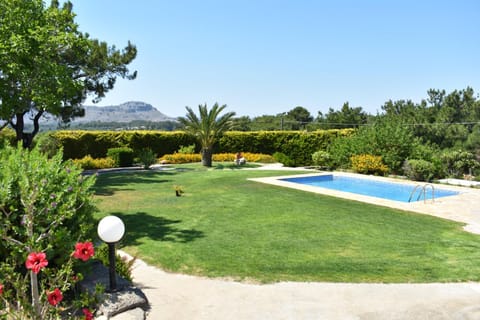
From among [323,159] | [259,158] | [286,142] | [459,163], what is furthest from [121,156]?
[459,163]

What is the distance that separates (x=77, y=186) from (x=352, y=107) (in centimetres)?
5226

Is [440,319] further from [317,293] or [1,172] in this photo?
[1,172]

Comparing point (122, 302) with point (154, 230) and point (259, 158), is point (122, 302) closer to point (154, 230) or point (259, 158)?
point (154, 230)

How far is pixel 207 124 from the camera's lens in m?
23.0

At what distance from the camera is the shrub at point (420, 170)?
55.3 ft

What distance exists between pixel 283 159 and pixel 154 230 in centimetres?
1755

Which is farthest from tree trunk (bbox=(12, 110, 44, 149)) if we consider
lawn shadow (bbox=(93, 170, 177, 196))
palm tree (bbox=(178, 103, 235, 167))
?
palm tree (bbox=(178, 103, 235, 167))

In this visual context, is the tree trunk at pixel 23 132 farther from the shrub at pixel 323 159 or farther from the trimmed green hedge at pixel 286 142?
the shrub at pixel 323 159

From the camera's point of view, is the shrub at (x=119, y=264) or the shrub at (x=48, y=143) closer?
the shrub at (x=119, y=264)

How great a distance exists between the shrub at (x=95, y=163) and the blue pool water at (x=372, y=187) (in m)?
11.6

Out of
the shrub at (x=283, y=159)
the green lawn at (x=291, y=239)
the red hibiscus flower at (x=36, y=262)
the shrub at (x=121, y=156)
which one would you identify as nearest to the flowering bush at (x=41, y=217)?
the red hibiscus flower at (x=36, y=262)

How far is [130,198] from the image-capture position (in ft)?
39.0

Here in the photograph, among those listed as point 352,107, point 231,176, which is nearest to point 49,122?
point 231,176

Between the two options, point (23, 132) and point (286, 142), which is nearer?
point (23, 132)
